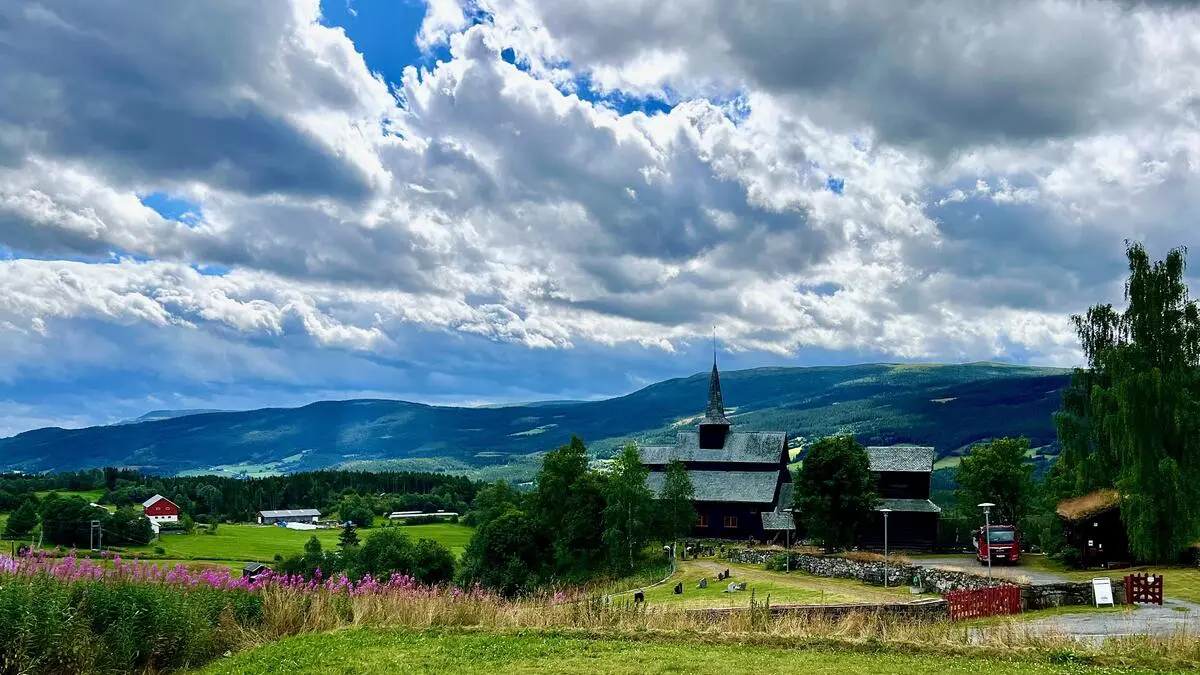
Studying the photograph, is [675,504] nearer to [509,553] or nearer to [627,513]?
[627,513]

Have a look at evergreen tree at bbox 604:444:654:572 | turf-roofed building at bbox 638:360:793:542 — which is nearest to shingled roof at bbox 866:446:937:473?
turf-roofed building at bbox 638:360:793:542

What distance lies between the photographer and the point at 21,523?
109062mm

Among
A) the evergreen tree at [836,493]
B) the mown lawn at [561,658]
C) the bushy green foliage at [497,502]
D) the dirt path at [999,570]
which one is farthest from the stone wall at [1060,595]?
the bushy green foliage at [497,502]

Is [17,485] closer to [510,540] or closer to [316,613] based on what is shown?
[510,540]

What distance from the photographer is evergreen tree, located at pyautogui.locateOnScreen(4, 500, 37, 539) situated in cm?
10675

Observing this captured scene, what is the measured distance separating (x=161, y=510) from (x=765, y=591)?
13949 centimetres

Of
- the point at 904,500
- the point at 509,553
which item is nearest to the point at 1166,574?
the point at 904,500

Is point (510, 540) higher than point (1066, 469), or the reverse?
point (1066, 469)

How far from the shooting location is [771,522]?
2842 inches

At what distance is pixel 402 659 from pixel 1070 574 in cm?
3797

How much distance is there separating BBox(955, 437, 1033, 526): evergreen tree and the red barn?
13261cm

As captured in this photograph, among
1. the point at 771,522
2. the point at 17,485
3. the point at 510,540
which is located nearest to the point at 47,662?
the point at 510,540

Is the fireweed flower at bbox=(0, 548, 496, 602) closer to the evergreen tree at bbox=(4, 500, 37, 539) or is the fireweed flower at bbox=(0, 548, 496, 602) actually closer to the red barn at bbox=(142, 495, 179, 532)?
the evergreen tree at bbox=(4, 500, 37, 539)

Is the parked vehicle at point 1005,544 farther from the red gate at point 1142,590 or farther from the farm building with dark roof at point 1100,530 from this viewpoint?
the red gate at point 1142,590
